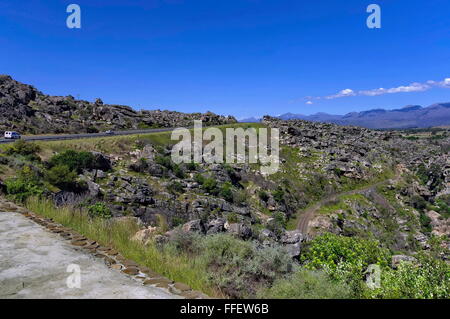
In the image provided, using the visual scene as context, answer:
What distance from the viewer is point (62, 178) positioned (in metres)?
23.2

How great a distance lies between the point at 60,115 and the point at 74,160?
104 ft

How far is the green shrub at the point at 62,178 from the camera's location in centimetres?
2261

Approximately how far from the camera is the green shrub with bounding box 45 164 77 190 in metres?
22.6

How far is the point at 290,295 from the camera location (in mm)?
5387

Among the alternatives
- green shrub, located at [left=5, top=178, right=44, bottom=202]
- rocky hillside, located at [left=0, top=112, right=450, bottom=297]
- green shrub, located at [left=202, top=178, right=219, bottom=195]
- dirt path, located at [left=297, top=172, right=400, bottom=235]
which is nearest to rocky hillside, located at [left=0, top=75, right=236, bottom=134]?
rocky hillside, located at [left=0, top=112, right=450, bottom=297]

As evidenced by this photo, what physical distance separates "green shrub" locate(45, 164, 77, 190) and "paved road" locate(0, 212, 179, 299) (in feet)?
55.0

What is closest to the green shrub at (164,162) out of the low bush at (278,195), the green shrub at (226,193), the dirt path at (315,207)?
the green shrub at (226,193)

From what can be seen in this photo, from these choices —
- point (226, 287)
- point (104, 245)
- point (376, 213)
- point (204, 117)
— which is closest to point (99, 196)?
point (104, 245)

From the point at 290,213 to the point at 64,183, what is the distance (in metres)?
27.8

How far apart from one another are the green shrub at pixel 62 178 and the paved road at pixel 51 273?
1678 cm

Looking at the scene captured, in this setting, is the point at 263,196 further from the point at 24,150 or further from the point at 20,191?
the point at 20,191

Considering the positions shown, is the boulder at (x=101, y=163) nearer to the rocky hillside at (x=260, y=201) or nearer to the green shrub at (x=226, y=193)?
the rocky hillside at (x=260, y=201)

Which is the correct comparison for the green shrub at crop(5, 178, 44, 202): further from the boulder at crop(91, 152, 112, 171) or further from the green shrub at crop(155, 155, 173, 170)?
the green shrub at crop(155, 155, 173, 170)
